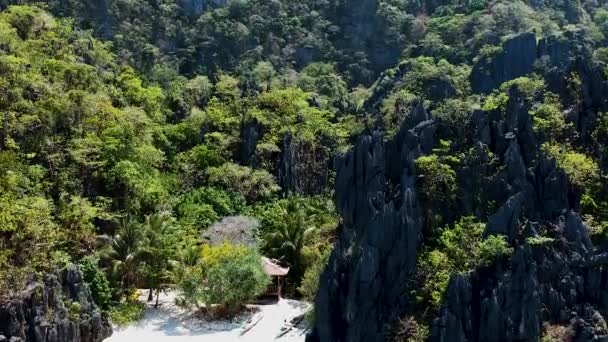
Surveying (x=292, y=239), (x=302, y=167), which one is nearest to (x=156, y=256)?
(x=292, y=239)

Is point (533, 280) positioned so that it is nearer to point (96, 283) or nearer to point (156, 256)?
point (156, 256)

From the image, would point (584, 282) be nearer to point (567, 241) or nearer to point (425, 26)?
point (567, 241)

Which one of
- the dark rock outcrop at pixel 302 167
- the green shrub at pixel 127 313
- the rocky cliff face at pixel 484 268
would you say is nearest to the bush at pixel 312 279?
the rocky cliff face at pixel 484 268

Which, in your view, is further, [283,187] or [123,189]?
[283,187]

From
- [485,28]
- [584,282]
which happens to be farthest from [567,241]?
[485,28]

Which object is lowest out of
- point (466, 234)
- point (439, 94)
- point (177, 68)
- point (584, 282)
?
point (584, 282)

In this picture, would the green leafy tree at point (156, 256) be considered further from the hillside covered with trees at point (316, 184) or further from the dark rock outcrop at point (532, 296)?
the dark rock outcrop at point (532, 296)
